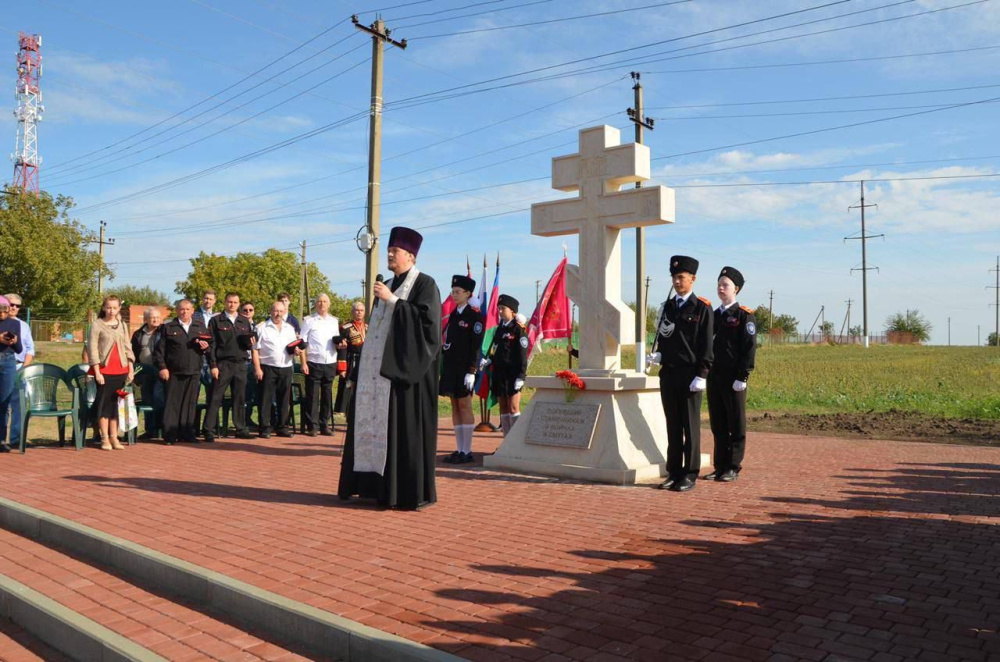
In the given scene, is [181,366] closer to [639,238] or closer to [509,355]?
[509,355]

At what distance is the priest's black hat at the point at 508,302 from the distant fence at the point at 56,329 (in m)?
35.4

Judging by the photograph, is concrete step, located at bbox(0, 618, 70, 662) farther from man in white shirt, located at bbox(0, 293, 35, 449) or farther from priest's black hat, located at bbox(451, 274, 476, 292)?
man in white shirt, located at bbox(0, 293, 35, 449)

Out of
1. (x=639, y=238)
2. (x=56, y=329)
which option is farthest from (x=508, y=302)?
(x=56, y=329)

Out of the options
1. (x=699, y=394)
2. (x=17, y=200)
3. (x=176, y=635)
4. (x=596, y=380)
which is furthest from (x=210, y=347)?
(x=17, y=200)

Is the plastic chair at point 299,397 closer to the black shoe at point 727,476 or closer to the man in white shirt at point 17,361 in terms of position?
the man in white shirt at point 17,361

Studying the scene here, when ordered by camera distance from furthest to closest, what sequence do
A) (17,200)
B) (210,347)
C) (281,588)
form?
(17,200), (210,347), (281,588)

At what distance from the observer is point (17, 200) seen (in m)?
36.8

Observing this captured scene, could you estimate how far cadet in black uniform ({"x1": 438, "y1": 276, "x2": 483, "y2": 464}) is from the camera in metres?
9.45

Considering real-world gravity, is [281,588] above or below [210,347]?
below

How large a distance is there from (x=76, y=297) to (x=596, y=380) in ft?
123

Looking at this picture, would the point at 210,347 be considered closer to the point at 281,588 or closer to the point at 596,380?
the point at 596,380

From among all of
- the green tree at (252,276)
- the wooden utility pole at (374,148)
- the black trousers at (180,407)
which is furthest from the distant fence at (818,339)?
the black trousers at (180,407)

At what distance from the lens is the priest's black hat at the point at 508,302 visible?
10719 millimetres

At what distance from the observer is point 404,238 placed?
716 cm
